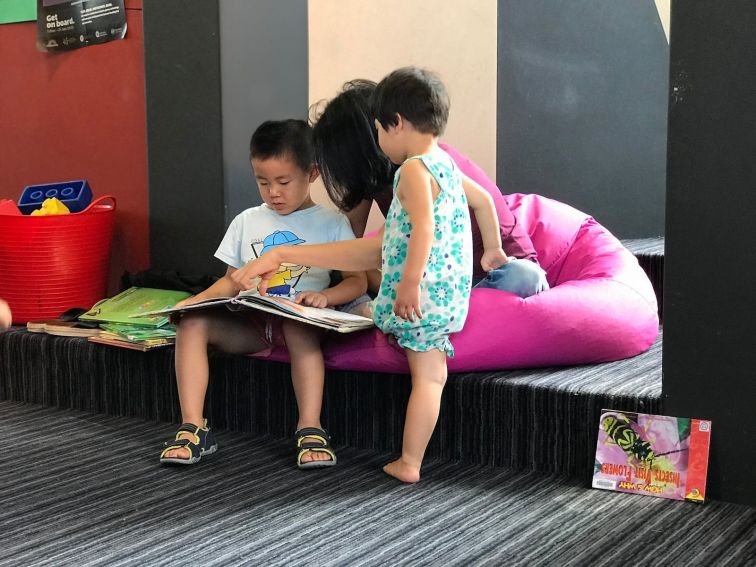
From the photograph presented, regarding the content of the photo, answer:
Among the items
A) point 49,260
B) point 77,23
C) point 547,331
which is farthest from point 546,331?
point 77,23

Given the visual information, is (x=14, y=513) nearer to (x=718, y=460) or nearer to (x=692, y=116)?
(x=718, y=460)

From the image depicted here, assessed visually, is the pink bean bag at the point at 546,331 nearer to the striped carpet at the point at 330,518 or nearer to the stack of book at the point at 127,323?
the striped carpet at the point at 330,518

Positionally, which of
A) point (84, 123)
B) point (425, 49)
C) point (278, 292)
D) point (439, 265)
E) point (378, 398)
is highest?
point (425, 49)

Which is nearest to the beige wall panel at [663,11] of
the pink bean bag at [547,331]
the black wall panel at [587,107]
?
the black wall panel at [587,107]

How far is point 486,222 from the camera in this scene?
7.38ft

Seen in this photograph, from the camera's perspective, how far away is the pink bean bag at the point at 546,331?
2.16 meters

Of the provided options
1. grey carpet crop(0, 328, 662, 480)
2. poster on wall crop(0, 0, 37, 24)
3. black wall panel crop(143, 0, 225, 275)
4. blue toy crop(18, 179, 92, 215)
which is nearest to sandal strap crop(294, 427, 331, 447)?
grey carpet crop(0, 328, 662, 480)

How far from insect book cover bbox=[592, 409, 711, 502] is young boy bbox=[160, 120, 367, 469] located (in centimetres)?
61

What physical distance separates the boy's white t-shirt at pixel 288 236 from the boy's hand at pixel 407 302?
45 centimetres

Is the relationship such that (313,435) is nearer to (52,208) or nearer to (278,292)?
(278,292)

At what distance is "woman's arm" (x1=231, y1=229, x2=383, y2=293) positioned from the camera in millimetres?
2117

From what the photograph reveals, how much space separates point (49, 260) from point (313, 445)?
4.37 ft

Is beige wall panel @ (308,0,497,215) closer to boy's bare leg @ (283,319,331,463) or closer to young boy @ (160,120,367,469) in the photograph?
young boy @ (160,120,367,469)

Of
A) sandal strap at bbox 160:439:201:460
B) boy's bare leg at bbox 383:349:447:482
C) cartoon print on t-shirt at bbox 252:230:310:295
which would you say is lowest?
sandal strap at bbox 160:439:201:460
